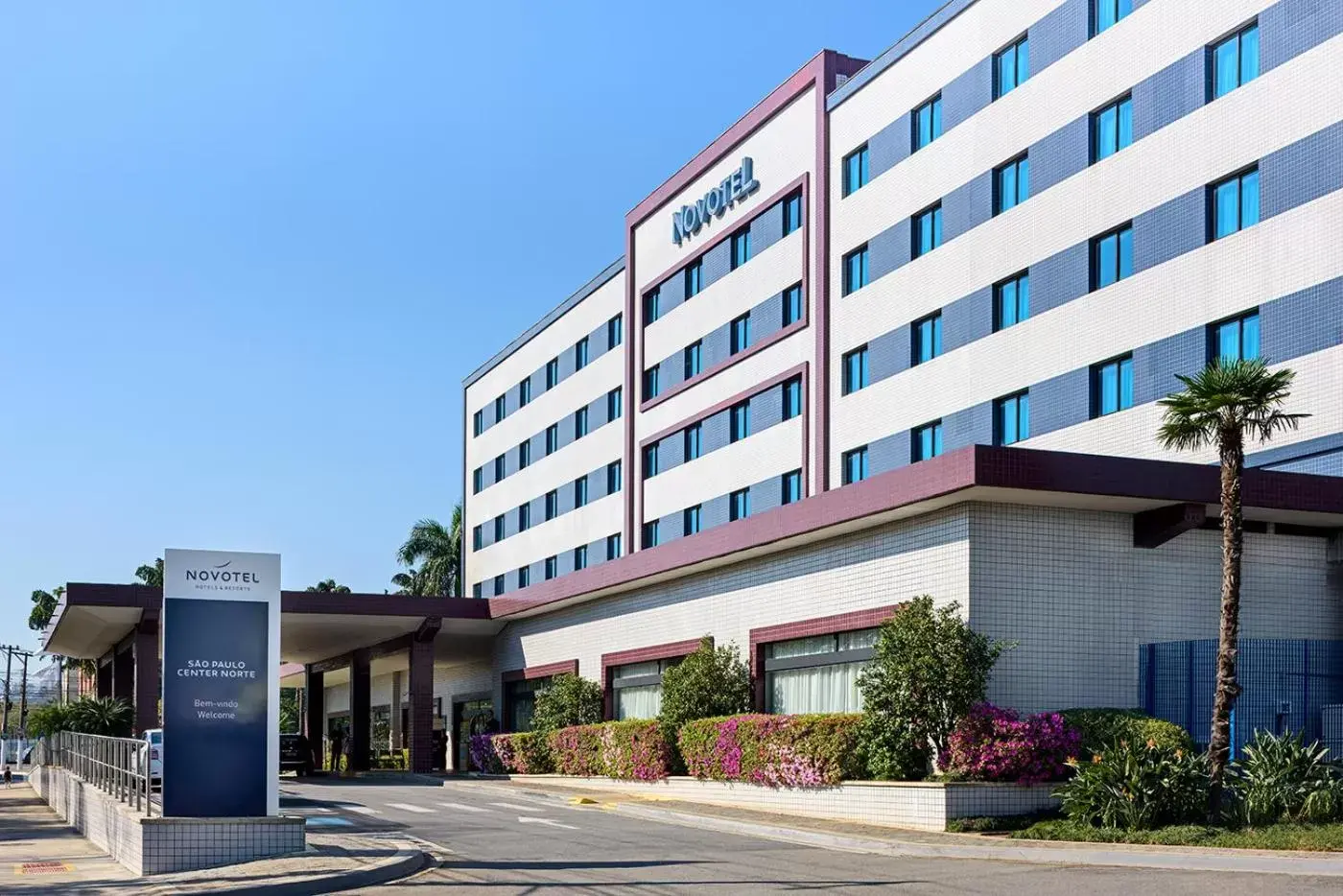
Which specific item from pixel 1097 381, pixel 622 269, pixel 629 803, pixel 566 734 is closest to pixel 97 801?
pixel 629 803

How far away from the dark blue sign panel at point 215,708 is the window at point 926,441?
2425 cm

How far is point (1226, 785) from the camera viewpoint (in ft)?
75.4

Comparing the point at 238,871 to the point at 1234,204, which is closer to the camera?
the point at 238,871

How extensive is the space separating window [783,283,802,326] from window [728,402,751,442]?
10.6 ft

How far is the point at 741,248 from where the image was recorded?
1965 inches

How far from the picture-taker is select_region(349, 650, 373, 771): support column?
59.6 m

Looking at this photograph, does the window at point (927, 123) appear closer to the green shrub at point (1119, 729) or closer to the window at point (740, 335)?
the window at point (740, 335)

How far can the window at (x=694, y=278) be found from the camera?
5222 centimetres

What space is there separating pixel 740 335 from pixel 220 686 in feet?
105

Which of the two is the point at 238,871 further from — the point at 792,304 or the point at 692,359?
the point at 692,359

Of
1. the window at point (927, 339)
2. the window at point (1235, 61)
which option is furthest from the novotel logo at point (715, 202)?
the window at point (1235, 61)

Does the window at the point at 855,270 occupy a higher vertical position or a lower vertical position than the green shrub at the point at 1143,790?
higher

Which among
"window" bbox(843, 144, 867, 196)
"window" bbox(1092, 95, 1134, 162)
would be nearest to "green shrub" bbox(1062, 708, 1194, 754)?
"window" bbox(1092, 95, 1134, 162)

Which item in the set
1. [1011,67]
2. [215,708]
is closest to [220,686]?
[215,708]
